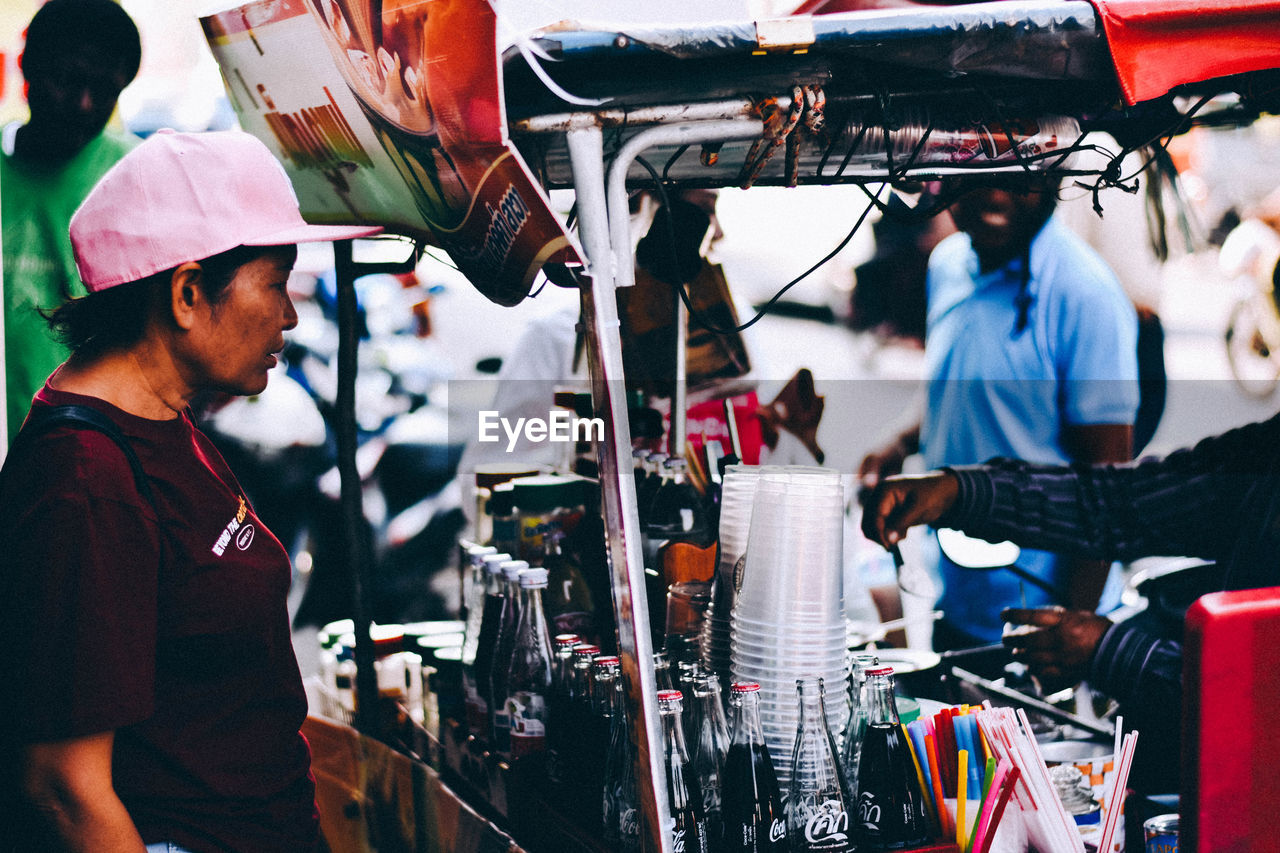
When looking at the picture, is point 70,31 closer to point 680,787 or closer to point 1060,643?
point 680,787

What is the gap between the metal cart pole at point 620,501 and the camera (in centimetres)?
122

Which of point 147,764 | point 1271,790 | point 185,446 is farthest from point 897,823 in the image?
point 185,446

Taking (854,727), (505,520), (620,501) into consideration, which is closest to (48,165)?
(505,520)

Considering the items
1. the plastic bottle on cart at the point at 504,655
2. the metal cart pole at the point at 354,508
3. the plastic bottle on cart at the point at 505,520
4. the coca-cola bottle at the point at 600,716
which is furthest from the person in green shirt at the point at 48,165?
the coca-cola bottle at the point at 600,716

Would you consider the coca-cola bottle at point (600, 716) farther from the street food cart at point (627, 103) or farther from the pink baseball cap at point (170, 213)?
the pink baseball cap at point (170, 213)

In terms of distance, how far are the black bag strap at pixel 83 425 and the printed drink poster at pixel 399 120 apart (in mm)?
545

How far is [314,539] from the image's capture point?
4117 millimetres

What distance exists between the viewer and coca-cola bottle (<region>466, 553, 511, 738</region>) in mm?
1998

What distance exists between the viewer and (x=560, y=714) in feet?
5.84

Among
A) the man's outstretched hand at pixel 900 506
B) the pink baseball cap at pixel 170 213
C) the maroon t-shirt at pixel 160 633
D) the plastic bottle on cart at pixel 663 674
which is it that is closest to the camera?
the maroon t-shirt at pixel 160 633

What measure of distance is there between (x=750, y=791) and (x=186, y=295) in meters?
1.06

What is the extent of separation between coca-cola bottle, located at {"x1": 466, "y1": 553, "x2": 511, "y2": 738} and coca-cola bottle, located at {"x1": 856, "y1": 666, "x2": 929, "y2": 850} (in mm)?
818

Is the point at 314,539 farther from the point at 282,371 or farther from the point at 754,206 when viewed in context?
the point at 754,206

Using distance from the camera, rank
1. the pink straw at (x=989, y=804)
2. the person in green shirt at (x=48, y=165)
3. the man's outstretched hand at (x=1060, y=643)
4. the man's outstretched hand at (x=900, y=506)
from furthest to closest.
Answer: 1. the person in green shirt at (x=48, y=165)
2. the man's outstretched hand at (x=900, y=506)
3. the man's outstretched hand at (x=1060, y=643)
4. the pink straw at (x=989, y=804)
